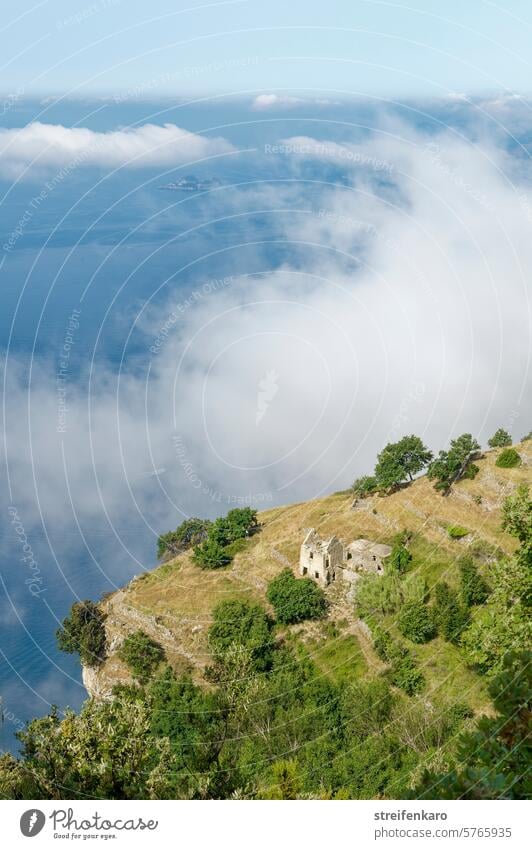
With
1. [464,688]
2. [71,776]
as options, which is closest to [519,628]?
[71,776]

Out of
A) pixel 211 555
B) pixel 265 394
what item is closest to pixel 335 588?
pixel 211 555

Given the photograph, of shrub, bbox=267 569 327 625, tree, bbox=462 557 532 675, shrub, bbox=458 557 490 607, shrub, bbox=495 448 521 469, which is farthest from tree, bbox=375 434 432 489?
tree, bbox=462 557 532 675

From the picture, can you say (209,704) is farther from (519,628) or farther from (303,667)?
(519,628)

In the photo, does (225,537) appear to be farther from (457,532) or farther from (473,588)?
(473,588)

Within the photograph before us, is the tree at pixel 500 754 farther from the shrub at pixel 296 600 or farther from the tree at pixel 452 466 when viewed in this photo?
the tree at pixel 452 466

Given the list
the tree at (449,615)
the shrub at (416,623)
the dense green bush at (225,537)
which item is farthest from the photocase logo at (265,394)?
the shrub at (416,623)

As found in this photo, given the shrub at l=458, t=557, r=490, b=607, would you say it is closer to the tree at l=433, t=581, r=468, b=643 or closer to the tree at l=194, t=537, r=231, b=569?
the tree at l=433, t=581, r=468, b=643
